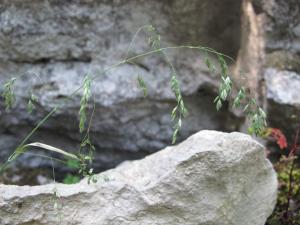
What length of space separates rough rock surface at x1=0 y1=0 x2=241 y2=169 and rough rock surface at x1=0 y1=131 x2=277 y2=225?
0.73m

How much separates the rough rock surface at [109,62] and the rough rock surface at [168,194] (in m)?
0.73

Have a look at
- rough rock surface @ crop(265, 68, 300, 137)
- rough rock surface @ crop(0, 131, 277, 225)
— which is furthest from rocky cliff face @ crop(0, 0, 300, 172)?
rough rock surface @ crop(0, 131, 277, 225)

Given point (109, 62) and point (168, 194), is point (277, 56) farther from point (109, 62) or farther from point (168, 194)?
point (168, 194)

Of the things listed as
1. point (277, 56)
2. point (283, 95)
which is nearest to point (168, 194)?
point (283, 95)

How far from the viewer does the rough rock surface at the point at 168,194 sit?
1.65 m

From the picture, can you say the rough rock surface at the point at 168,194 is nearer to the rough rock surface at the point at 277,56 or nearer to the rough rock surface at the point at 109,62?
the rough rock surface at the point at 277,56

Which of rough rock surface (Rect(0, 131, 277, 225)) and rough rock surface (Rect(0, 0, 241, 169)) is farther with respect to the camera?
rough rock surface (Rect(0, 0, 241, 169))

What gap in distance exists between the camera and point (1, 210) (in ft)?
5.32

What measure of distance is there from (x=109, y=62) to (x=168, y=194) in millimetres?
919

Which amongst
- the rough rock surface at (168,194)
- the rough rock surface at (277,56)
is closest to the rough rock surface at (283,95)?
the rough rock surface at (277,56)

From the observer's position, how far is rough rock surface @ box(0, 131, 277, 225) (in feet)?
5.42

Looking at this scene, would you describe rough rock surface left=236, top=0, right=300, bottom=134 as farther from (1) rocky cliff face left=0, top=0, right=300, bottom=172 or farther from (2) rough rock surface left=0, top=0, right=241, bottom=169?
(2) rough rock surface left=0, top=0, right=241, bottom=169

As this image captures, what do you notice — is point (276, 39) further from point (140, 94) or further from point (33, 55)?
point (33, 55)

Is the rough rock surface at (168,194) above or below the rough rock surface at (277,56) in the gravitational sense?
below
